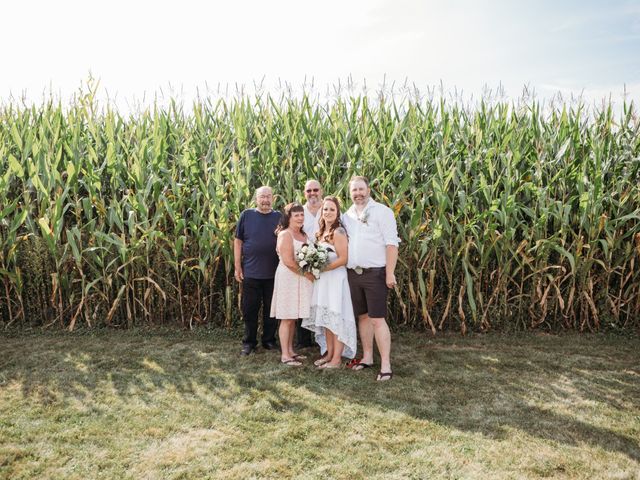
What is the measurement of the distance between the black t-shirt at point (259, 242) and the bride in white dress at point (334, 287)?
0.51 meters

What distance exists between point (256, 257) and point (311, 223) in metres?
0.56

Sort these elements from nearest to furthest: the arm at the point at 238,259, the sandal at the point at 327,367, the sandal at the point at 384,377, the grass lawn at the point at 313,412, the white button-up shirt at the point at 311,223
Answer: the grass lawn at the point at 313,412 → the sandal at the point at 384,377 → the sandal at the point at 327,367 → the white button-up shirt at the point at 311,223 → the arm at the point at 238,259

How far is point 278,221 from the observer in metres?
4.98

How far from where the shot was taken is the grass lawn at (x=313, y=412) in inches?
119

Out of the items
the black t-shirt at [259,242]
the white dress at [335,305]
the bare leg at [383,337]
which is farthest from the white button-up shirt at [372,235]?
the black t-shirt at [259,242]

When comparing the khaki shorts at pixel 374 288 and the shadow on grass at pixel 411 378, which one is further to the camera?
the khaki shorts at pixel 374 288

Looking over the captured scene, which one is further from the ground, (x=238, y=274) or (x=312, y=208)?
(x=312, y=208)

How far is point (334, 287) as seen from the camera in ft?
14.8

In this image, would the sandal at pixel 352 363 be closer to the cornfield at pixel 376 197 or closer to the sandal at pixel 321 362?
the sandal at pixel 321 362

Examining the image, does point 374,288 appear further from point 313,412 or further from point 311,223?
point 313,412

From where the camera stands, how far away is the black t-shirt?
16.1 ft

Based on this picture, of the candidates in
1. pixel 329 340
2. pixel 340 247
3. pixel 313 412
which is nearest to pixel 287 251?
pixel 340 247

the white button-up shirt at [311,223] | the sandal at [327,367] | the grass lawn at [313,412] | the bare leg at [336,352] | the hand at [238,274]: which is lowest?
the grass lawn at [313,412]

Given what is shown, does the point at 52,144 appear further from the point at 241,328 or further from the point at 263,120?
the point at 241,328
